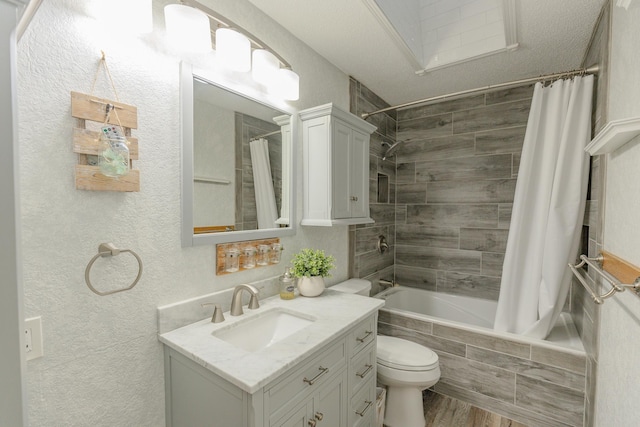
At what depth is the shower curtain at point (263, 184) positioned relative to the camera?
→ 1.56 m

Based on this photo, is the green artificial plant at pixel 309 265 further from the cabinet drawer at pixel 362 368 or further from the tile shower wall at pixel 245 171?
the cabinet drawer at pixel 362 368

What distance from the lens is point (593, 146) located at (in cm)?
127

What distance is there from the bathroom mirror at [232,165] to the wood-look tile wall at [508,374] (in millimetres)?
1409

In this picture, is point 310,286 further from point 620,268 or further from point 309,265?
point 620,268

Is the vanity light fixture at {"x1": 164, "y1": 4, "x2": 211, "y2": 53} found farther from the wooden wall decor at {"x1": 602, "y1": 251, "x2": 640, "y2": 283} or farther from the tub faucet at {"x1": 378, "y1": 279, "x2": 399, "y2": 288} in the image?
the tub faucet at {"x1": 378, "y1": 279, "x2": 399, "y2": 288}

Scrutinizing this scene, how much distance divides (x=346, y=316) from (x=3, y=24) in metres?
1.37

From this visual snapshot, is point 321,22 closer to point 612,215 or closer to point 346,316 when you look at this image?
point 346,316

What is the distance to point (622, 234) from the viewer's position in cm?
111

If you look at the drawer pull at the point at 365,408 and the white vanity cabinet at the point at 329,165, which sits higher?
the white vanity cabinet at the point at 329,165

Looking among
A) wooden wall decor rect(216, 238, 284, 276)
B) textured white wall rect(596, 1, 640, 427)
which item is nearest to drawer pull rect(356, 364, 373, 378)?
wooden wall decor rect(216, 238, 284, 276)

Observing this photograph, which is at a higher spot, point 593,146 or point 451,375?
point 593,146

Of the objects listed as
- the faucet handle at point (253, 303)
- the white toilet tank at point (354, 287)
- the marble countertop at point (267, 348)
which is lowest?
the white toilet tank at point (354, 287)

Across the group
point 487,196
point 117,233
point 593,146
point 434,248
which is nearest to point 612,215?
point 593,146

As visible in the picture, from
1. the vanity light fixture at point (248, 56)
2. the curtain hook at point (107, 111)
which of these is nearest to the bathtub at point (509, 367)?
the vanity light fixture at point (248, 56)
